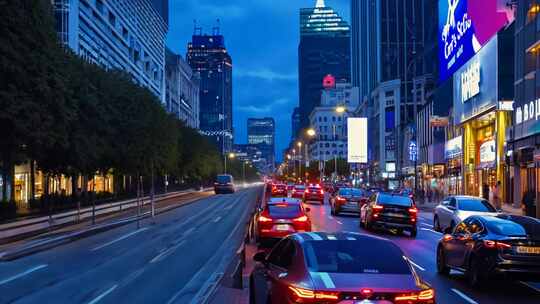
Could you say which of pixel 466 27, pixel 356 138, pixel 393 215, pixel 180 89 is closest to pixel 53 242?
pixel 393 215

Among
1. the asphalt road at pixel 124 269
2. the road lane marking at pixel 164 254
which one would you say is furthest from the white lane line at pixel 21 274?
the road lane marking at pixel 164 254

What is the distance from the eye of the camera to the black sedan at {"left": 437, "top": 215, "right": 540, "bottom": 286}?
13.8 m

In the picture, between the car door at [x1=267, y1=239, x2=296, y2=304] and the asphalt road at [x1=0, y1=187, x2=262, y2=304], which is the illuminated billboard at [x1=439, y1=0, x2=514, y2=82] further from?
the car door at [x1=267, y1=239, x2=296, y2=304]

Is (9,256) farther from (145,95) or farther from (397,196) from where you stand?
(145,95)

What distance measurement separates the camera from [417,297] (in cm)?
732

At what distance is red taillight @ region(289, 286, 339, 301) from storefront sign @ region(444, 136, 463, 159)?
62111 millimetres

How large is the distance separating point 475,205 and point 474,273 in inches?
513

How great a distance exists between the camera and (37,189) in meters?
69.6

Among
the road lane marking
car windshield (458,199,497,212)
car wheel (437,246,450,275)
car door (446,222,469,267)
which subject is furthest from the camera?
car windshield (458,199,497,212)

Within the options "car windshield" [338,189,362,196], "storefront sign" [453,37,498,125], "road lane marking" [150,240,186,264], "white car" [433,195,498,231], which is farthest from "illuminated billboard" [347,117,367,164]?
"road lane marking" [150,240,186,264]

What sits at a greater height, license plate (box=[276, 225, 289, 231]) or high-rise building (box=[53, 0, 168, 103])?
high-rise building (box=[53, 0, 168, 103])

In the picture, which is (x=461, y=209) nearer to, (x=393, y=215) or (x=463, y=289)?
(x=393, y=215)

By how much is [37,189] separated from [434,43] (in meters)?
68.3

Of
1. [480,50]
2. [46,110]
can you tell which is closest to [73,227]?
[46,110]
